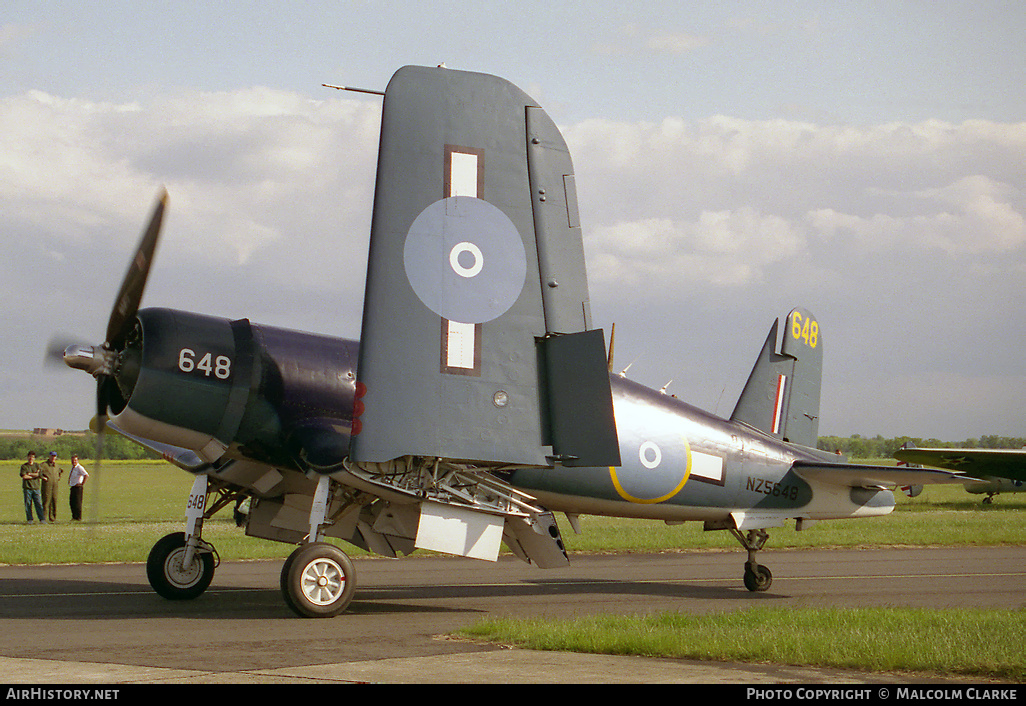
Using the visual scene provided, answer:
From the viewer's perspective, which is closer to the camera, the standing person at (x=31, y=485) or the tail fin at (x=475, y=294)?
the tail fin at (x=475, y=294)

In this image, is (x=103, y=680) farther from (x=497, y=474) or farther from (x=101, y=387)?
(x=497, y=474)

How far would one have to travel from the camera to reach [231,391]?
11539mm

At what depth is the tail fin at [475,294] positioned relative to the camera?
1057 centimetres

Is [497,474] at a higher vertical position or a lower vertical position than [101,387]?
lower

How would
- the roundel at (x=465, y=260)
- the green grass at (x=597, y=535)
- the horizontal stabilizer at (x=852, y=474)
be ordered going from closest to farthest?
the roundel at (x=465, y=260) < the horizontal stabilizer at (x=852, y=474) < the green grass at (x=597, y=535)

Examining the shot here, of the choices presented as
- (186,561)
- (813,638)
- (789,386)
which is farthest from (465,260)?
(789,386)

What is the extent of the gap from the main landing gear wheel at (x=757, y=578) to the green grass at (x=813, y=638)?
4521mm

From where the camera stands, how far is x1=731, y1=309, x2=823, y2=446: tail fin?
56.4ft

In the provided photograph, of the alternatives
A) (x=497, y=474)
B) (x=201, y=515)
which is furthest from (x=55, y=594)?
(x=497, y=474)

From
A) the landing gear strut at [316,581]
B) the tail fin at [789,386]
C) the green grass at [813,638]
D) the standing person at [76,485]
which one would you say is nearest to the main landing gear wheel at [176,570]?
the landing gear strut at [316,581]

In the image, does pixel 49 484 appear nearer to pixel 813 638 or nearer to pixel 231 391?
pixel 231 391

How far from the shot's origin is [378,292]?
10.5 m

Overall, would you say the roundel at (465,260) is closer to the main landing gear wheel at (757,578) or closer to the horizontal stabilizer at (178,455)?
the horizontal stabilizer at (178,455)
